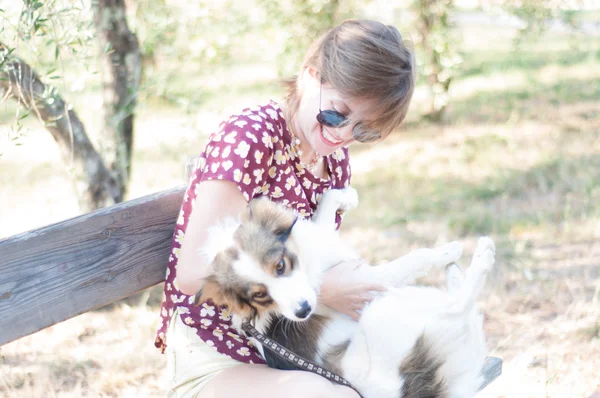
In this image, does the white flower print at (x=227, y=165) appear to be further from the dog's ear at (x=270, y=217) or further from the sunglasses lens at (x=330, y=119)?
the sunglasses lens at (x=330, y=119)

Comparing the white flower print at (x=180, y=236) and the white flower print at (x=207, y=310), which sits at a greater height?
the white flower print at (x=180, y=236)

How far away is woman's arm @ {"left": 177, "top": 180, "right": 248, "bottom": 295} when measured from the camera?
227cm

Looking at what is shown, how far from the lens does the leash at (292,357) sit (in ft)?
7.57

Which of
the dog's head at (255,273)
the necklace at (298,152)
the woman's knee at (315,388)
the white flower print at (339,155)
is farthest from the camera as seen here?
the white flower print at (339,155)

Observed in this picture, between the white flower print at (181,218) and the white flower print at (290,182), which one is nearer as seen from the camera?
the white flower print at (181,218)

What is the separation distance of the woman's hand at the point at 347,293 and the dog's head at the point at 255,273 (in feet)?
0.53

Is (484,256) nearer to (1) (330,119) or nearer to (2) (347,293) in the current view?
(2) (347,293)

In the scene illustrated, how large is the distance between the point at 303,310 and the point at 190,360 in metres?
0.50

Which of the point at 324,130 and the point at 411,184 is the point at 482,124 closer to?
the point at 411,184

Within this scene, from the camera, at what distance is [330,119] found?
248 centimetres

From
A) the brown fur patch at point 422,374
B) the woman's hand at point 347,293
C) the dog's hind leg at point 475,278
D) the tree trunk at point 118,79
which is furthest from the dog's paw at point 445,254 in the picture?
the tree trunk at point 118,79

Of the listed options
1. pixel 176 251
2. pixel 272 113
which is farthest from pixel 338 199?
pixel 176 251

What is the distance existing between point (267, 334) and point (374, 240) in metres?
3.49

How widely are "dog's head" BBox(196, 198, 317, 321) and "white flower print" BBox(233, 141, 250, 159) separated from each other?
0.63 feet
